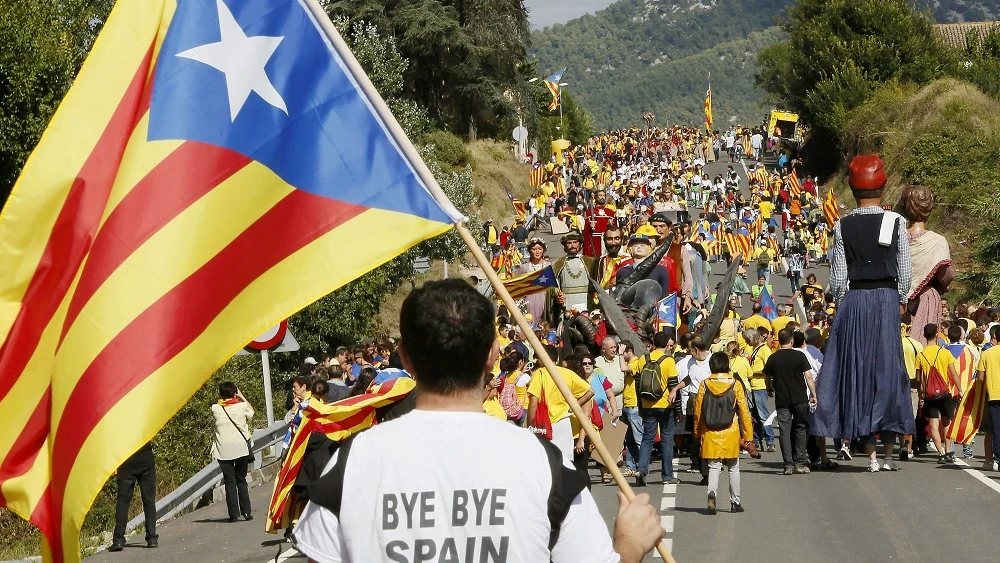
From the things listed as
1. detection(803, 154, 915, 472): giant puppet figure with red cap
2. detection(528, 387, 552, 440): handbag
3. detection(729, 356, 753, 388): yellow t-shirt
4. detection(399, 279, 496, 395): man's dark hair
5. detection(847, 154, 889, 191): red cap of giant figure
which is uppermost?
detection(399, 279, 496, 395): man's dark hair

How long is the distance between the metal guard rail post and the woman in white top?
1018mm

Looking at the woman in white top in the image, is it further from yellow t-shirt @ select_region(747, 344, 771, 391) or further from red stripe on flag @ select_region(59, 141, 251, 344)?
red stripe on flag @ select_region(59, 141, 251, 344)

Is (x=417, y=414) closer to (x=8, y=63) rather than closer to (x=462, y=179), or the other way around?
(x=8, y=63)

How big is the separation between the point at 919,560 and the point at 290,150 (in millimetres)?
7843

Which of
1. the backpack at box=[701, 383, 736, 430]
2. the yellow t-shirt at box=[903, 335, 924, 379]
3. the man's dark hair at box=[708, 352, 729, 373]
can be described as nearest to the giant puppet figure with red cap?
the backpack at box=[701, 383, 736, 430]

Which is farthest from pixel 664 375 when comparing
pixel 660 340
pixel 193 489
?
pixel 193 489

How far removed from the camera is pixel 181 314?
501cm

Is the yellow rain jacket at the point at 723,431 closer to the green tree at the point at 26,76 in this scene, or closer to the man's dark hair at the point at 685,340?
the man's dark hair at the point at 685,340

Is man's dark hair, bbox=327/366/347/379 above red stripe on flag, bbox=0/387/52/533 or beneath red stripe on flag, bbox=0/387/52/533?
beneath

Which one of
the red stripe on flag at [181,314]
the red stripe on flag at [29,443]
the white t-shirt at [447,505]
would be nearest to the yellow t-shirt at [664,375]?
the red stripe on flag at [181,314]

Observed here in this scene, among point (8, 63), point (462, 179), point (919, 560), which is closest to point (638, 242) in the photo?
point (919, 560)

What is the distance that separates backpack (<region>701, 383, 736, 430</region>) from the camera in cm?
1516

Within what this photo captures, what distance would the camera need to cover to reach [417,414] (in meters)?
3.76

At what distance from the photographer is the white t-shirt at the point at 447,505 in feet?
11.8
